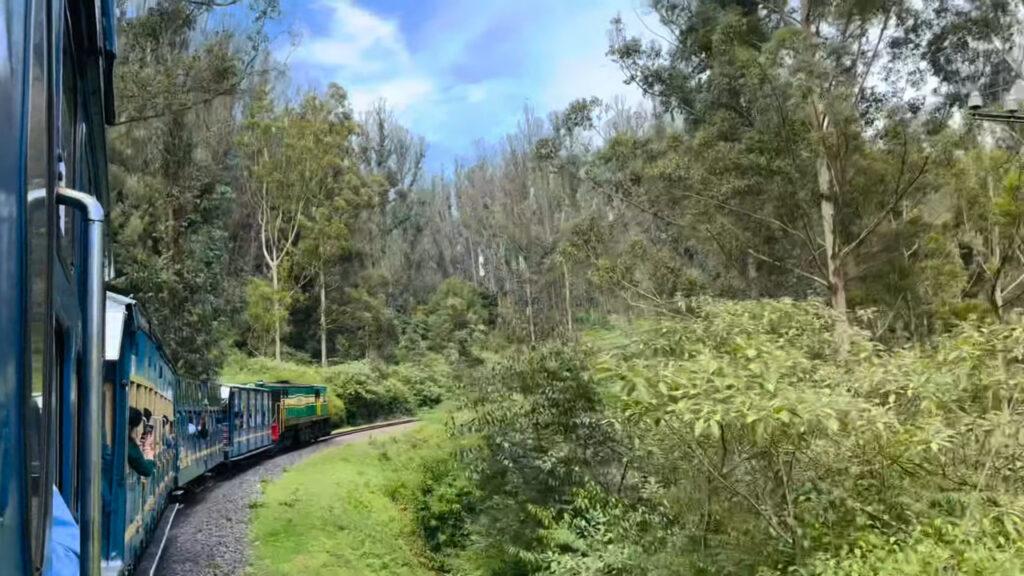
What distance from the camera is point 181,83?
14.3 m

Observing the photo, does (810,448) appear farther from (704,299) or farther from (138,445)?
(138,445)

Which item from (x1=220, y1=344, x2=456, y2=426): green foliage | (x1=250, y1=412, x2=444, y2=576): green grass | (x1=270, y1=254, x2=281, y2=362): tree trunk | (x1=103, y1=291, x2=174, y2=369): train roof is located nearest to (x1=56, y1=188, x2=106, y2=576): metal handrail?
(x1=103, y1=291, x2=174, y2=369): train roof

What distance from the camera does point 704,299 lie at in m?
7.50

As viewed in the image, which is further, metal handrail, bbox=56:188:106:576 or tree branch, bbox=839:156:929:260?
tree branch, bbox=839:156:929:260

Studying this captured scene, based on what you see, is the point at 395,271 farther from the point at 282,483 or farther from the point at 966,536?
the point at 966,536

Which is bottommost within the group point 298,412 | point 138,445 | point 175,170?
point 298,412

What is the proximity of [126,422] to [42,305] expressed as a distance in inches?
186

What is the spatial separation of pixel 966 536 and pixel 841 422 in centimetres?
82

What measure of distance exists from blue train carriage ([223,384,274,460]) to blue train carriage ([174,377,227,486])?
9.3 inches

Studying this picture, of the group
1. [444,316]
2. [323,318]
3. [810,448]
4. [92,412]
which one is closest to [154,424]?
[810,448]

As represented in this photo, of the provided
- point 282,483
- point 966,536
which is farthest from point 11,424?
point 282,483

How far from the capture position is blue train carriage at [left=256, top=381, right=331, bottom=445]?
18781mm

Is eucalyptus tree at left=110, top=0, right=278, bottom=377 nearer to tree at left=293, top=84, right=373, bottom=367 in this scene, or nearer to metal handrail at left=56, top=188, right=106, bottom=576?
tree at left=293, top=84, right=373, bottom=367

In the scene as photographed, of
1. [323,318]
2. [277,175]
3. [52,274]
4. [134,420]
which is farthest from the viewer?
[323,318]
